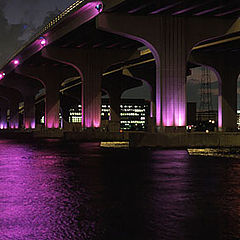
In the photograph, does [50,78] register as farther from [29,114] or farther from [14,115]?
[14,115]

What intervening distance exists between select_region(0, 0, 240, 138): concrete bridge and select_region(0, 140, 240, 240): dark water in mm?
18908

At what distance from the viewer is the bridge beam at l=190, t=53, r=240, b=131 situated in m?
57.3

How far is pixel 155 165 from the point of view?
60.1 ft

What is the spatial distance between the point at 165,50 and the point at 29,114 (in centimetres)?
5785

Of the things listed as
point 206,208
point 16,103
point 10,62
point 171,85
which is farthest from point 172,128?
point 16,103

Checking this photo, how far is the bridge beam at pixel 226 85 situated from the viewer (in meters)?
57.3

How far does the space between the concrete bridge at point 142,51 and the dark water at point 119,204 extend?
1891 cm

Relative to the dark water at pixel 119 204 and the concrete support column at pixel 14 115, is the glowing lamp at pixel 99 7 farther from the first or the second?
the concrete support column at pixel 14 115

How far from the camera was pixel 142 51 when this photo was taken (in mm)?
60406

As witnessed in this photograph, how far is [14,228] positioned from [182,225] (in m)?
2.69

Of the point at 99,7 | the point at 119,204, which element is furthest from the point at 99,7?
the point at 119,204

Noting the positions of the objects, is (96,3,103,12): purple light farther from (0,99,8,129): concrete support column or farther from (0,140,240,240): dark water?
(0,99,8,129): concrete support column

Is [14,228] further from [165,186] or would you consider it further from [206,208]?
[165,186]

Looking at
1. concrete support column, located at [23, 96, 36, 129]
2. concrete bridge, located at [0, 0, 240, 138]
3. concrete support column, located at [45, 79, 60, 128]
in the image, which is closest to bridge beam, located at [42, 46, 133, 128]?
concrete bridge, located at [0, 0, 240, 138]
